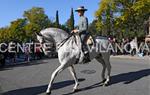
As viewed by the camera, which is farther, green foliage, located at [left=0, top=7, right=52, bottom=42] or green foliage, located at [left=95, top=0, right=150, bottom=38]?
green foliage, located at [left=0, top=7, right=52, bottom=42]

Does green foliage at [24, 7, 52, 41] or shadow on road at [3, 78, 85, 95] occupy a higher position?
green foliage at [24, 7, 52, 41]

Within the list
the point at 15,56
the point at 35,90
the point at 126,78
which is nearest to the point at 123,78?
the point at 126,78

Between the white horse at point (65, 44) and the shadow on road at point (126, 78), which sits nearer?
the white horse at point (65, 44)

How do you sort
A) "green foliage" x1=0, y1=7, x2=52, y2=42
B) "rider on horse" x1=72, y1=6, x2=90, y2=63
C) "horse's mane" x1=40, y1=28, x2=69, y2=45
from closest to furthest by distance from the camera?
"horse's mane" x1=40, y1=28, x2=69, y2=45 → "rider on horse" x1=72, y1=6, x2=90, y2=63 → "green foliage" x1=0, y1=7, x2=52, y2=42

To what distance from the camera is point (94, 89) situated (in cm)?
1209

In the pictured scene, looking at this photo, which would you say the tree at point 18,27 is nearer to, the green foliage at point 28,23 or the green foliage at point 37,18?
the green foliage at point 28,23

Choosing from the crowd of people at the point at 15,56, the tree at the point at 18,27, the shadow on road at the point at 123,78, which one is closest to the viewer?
the shadow on road at the point at 123,78

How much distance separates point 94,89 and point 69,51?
1587mm

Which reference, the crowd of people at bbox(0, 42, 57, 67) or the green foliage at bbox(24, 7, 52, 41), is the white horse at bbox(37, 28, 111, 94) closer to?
the crowd of people at bbox(0, 42, 57, 67)

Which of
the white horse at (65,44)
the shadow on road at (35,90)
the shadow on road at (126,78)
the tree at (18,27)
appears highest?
the tree at (18,27)

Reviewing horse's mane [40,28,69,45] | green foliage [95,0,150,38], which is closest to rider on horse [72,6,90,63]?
horse's mane [40,28,69,45]

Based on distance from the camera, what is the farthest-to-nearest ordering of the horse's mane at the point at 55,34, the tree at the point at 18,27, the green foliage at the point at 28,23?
1. the tree at the point at 18,27
2. the green foliage at the point at 28,23
3. the horse's mane at the point at 55,34

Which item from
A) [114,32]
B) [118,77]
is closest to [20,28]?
[114,32]

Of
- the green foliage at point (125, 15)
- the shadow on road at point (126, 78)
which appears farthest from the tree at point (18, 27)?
the shadow on road at point (126, 78)
